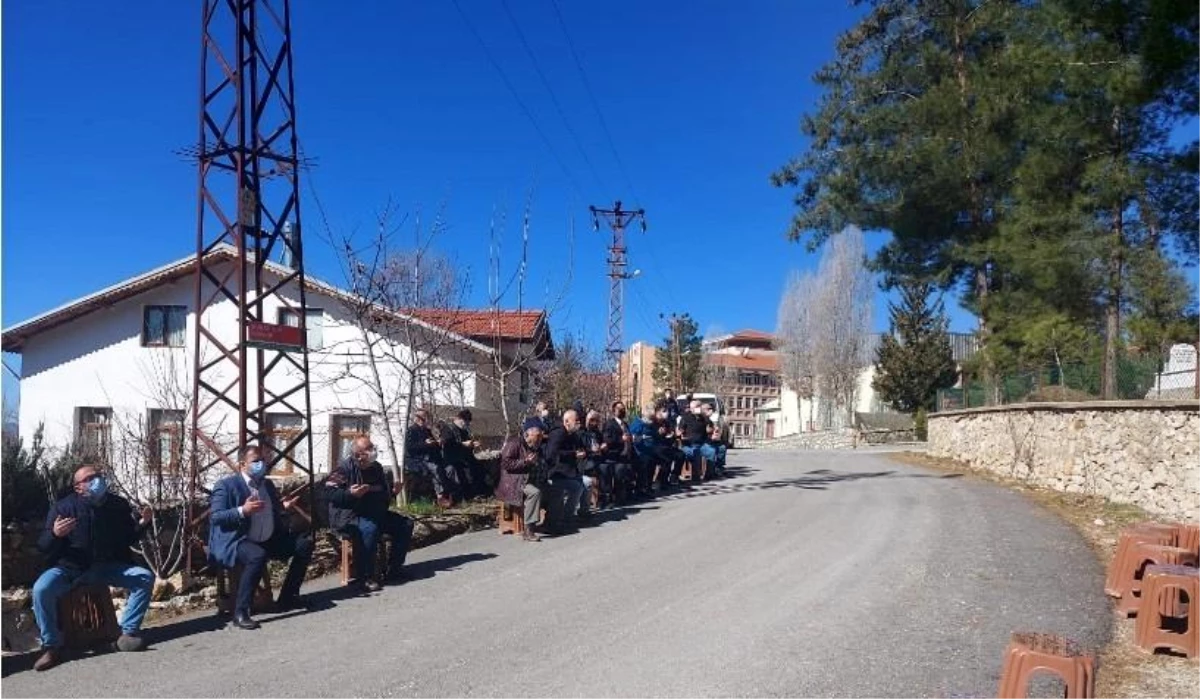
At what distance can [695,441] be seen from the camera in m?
17.6

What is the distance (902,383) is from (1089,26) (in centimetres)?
3135

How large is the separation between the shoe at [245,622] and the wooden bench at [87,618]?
85cm

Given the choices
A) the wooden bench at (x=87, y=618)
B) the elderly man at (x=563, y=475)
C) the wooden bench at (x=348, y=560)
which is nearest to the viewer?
the wooden bench at (x=87, y=618)

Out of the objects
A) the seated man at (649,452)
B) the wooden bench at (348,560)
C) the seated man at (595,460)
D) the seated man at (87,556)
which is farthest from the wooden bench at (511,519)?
the seated man at (87,556)

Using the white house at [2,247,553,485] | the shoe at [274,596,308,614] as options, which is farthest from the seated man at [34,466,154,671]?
the white house at [2,247,553,485]

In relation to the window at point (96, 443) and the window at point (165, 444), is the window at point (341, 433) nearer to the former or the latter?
the window at point (96, 443)

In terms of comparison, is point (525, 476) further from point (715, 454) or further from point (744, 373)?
point (744, 373)

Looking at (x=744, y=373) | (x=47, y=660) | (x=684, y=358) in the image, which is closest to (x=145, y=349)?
(x=47, y=660)

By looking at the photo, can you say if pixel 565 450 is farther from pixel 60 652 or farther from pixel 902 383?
pixel 902 383

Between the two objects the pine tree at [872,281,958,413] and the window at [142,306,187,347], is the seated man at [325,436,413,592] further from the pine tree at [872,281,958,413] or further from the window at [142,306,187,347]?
the pine tree at [872,281,958,413]

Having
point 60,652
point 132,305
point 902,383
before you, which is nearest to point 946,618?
point 60,652

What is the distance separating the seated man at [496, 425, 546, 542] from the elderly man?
0.34 meters

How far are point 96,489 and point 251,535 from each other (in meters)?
1.37

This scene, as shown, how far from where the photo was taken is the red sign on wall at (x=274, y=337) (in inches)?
379
